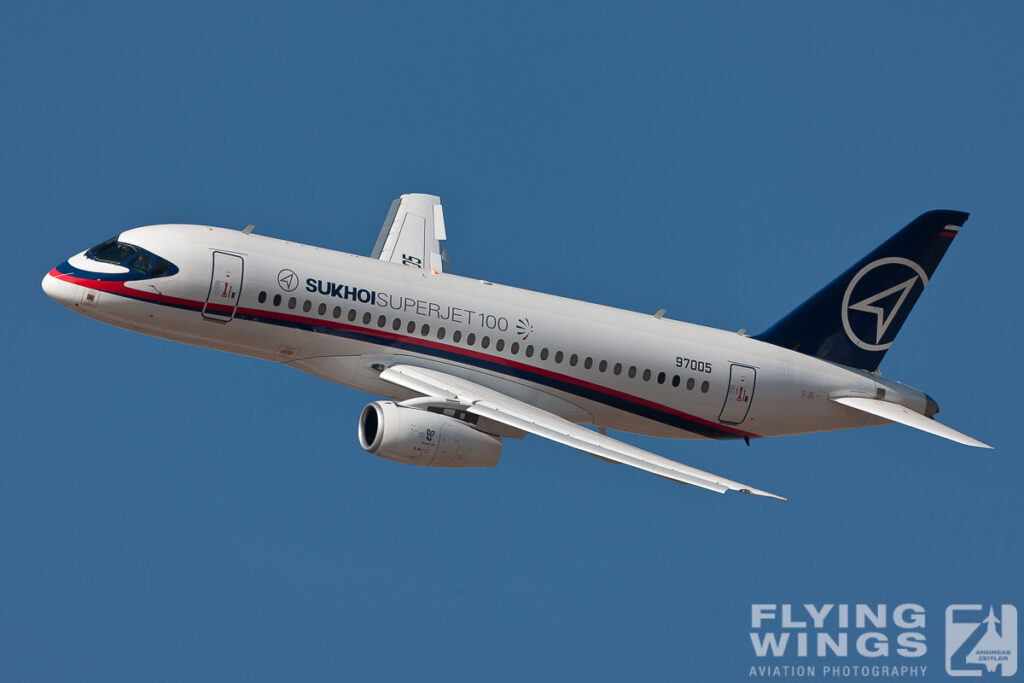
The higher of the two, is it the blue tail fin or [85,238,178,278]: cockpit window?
the blue tail fin

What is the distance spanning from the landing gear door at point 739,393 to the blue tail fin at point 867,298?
251 cm

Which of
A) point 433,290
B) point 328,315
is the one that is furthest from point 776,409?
point 328,315

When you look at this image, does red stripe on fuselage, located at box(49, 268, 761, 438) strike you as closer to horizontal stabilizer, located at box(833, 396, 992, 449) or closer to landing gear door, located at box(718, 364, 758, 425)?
landing gear door, located at box(718, 364, 758, 425)

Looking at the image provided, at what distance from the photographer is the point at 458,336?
162ft

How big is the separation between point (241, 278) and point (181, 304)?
2099mm

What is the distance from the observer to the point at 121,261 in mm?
47469

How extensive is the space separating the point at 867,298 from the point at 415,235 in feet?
59.4

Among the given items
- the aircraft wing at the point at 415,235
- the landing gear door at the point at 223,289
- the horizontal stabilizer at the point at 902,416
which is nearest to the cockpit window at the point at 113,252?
the landing gear door at the point at 223,289

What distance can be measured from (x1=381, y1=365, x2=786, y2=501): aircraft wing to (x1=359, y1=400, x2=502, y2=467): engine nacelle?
0.81 meters

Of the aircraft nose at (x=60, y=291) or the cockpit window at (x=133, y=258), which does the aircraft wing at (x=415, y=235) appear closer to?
the cockpit window at (x=133, y=258)

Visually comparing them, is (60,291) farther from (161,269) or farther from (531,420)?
(531,420)

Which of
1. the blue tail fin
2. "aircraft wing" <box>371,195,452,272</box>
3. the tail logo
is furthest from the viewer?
"aircraft wing" <box>371,195,452,272</box>

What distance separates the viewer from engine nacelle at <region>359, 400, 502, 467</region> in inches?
1796

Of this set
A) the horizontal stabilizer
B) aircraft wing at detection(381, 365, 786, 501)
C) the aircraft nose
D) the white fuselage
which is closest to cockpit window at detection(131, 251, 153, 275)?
the white fuselage
